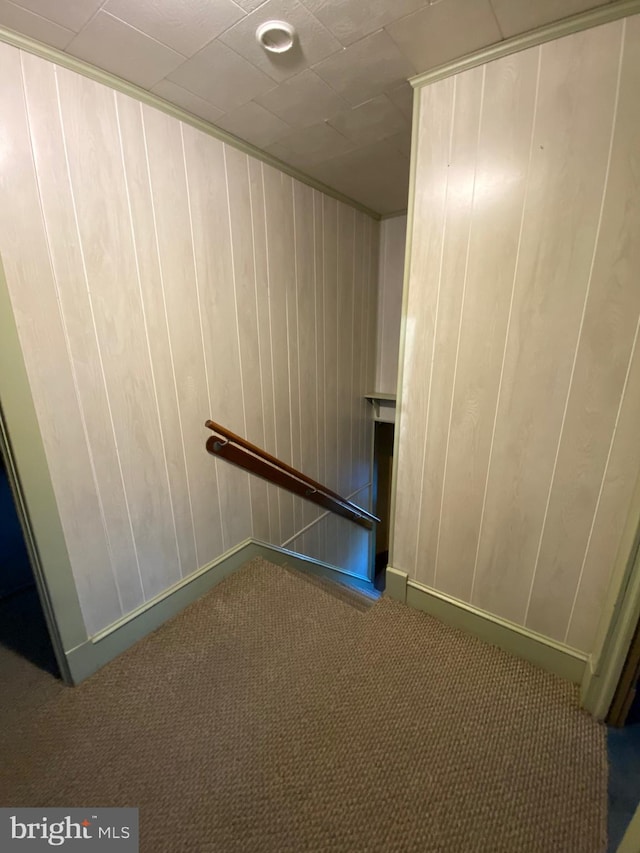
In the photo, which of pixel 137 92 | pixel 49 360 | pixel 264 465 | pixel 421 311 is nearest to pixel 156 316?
pixel 49 360

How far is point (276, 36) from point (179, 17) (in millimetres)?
285

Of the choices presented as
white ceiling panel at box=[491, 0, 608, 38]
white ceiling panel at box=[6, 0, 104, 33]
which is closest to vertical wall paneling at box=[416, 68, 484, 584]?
white ceiling panel at box=[491, 0, 608, 38]

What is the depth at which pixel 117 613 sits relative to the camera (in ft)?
4.88

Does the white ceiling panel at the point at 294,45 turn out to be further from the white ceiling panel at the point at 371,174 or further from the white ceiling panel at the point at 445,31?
the white ceiling panel at the point at 371,174

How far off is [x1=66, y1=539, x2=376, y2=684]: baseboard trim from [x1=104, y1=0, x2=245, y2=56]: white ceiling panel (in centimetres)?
214

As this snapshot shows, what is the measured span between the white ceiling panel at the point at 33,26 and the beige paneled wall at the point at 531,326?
3.96 ft

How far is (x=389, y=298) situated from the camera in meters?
2.96

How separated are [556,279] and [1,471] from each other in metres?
2.99

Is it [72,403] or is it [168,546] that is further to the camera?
[168,546]

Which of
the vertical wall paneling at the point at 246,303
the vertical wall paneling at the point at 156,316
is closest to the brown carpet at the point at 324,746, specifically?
the vertical wall paneling at the point at 156,316

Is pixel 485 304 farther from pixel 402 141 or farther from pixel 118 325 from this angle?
pixel 118 325

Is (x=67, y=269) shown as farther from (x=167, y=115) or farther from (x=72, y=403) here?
(x=167, y=115)

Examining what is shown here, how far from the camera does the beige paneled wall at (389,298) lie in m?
2.81

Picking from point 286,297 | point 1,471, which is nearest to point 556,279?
point 286,297
